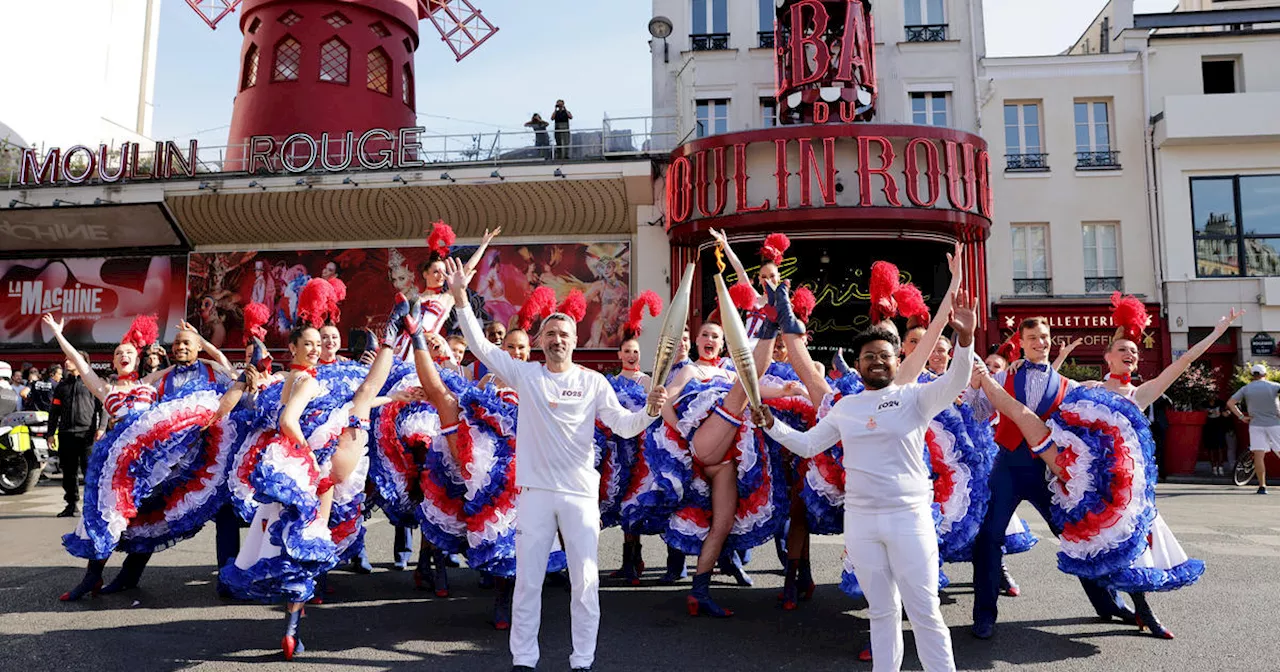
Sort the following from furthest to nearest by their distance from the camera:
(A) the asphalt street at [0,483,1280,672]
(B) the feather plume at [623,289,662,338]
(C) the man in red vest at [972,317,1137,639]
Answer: (B) the feather plume at [623,289,662,338] < (C) the man in red vest at [972,317,1137,639] < (A) the asphalt street at [0,483,1280,672]

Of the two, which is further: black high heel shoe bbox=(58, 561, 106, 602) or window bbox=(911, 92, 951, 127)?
window bbox=(911, 92, 951, 127)

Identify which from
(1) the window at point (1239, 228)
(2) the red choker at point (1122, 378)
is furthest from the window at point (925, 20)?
(2) the red choker at point (1122, 378)

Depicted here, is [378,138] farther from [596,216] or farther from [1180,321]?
[1180,321]

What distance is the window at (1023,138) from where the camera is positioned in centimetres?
1950

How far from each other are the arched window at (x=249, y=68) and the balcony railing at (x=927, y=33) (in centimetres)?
1857

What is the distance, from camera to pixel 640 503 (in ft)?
18.8

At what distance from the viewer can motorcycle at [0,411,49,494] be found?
1183 cm

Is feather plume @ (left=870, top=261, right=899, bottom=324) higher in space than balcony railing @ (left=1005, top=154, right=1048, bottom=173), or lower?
lower

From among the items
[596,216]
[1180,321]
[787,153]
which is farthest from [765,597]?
[1180,321]

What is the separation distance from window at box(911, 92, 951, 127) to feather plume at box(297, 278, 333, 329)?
57.3 feet

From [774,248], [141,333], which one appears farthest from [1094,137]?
[141,333]

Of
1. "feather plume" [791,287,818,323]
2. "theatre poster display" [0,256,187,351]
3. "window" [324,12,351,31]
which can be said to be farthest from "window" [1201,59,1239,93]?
"theatre poster display" [0,256,187,351]

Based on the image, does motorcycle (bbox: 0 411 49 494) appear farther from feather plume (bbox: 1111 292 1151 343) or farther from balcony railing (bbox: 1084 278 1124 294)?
balcony railing (bbox: 1084 278 1124 294)

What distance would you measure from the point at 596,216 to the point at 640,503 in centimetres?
1466
